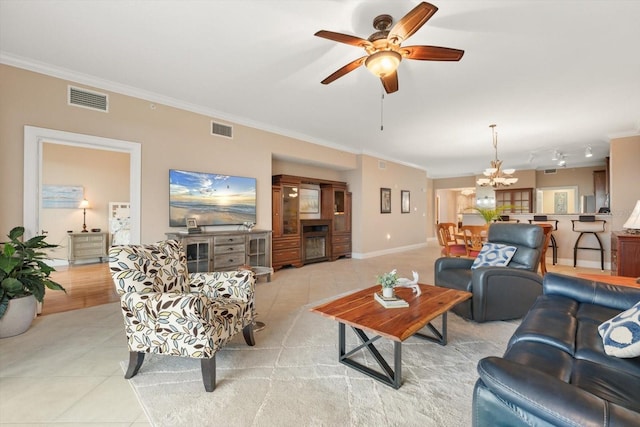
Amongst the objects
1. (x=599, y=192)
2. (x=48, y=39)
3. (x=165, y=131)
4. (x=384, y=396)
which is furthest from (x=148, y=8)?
(x=599, y=192)

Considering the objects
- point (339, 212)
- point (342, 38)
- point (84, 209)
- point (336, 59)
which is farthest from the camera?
point (339, 212)

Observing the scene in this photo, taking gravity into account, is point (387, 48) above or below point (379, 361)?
above

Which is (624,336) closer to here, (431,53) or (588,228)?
(431,53)

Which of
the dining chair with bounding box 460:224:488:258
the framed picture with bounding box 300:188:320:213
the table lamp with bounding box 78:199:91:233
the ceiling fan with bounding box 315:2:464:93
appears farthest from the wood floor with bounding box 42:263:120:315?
the dining chair with bounding box 460:224:488:258

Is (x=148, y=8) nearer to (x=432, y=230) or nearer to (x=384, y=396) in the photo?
(x=384, y=396)

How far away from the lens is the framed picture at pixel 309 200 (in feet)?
20.9

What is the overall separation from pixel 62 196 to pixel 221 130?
165 inches

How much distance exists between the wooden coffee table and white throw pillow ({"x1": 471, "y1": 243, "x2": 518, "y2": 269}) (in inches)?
39.0

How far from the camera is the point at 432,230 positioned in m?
11.2

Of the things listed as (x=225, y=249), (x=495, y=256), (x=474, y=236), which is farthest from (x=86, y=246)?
(x=474, y=236)

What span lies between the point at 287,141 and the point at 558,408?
5.20 m

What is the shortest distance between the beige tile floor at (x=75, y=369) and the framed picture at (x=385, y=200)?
413 centimetres

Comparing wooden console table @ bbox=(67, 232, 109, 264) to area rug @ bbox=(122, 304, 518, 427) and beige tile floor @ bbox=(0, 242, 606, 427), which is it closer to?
beige tile floor @ bbox=(0, 242, 606, 427)

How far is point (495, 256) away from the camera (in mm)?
3156
